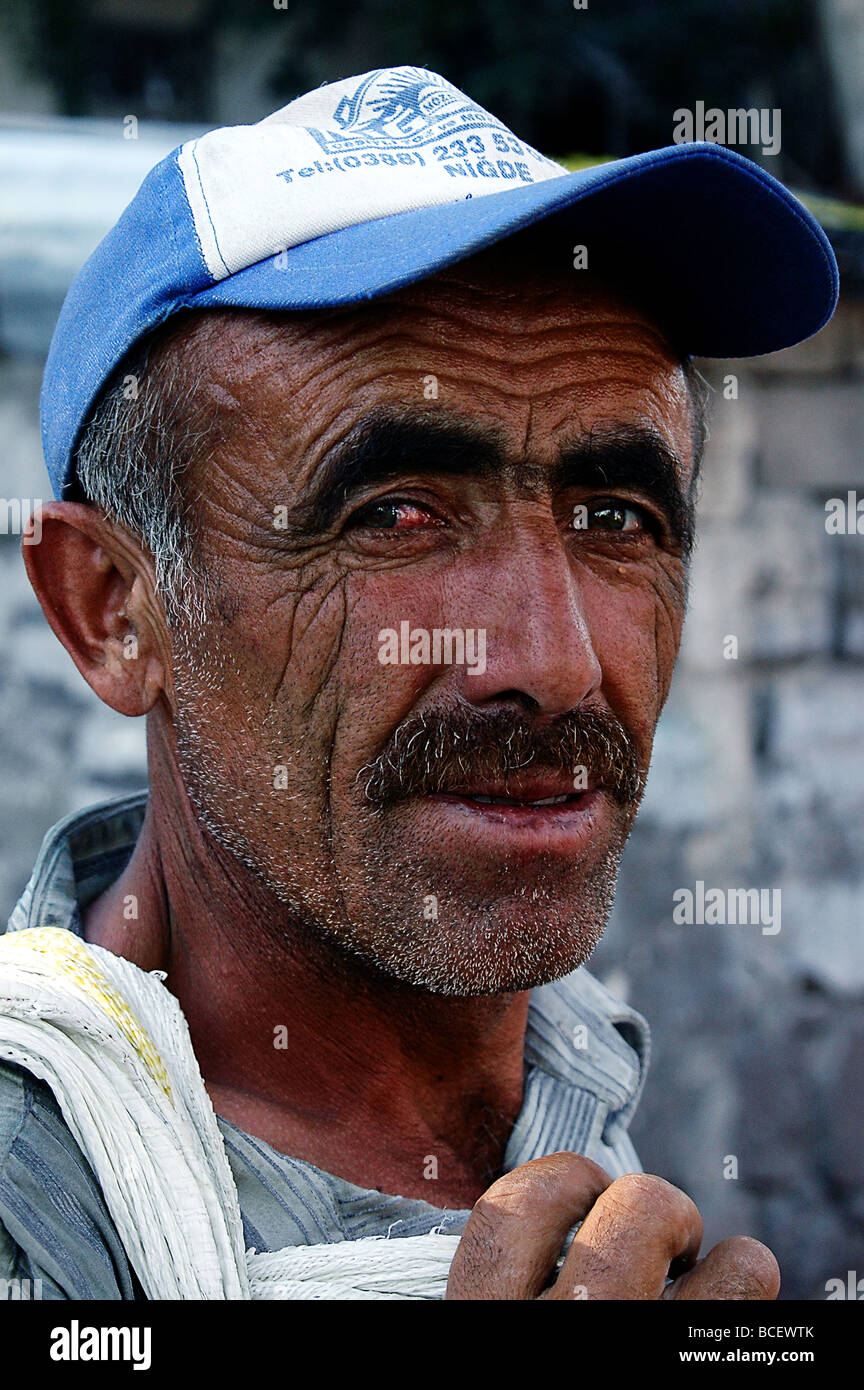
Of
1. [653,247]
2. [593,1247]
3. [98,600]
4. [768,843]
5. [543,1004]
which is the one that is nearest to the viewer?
→ [593,1247]

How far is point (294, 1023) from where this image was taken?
154 cm

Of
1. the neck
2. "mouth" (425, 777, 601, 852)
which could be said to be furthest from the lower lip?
the neck

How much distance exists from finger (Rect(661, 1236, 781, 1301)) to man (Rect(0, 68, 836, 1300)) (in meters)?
0.06

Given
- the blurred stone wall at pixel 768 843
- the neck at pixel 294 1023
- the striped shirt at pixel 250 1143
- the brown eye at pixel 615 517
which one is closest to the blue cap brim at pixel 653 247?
the brown eye at pixel 615 517

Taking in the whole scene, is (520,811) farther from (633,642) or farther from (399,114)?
(399,114)

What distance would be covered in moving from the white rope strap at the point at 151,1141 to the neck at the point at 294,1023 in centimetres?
20

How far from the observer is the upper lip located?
1.41 metres

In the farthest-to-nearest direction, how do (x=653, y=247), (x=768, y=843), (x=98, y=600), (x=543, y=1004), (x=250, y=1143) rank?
(x=768, y=843), (x=543, y=1004), (x=98, y=600), (x=653, y=247), (x=250, y=1143)

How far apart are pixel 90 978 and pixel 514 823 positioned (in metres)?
0.46

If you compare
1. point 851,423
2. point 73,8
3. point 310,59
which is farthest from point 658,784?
point 73,8

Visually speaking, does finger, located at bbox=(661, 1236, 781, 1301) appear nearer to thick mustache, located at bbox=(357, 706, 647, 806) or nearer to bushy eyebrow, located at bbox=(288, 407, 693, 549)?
thick mustache, located at bbox=(357, 706, 647, 806)

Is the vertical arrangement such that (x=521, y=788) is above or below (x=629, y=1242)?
above

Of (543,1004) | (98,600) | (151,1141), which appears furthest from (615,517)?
(151,1141)

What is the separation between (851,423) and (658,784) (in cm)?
110
